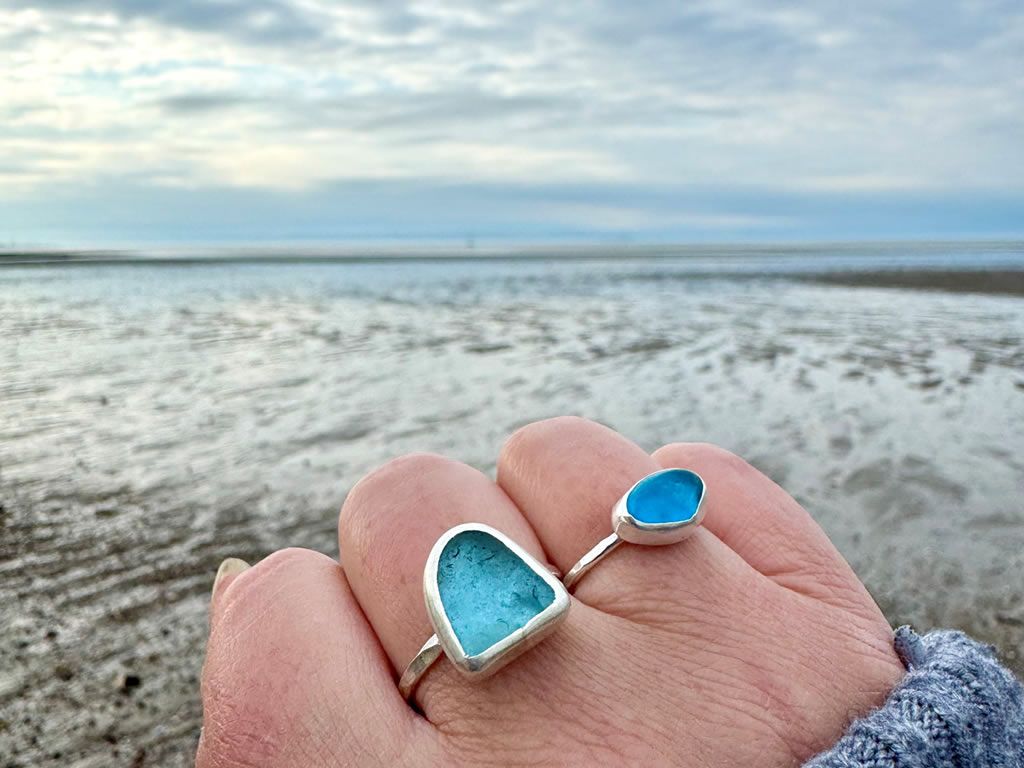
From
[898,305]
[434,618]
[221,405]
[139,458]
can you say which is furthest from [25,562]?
[898,305]

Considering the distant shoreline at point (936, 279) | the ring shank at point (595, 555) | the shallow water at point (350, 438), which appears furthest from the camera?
the distant shoreline at point (936, 279)

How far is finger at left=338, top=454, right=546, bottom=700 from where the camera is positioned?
935 mm

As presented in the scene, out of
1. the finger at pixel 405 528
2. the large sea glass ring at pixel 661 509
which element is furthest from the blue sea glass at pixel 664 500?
the finger at pixel 405 528

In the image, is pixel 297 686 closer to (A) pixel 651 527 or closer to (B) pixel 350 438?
(A) pixel 651 527

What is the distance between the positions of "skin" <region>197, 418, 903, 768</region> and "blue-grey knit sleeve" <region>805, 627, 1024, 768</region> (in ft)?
0.21

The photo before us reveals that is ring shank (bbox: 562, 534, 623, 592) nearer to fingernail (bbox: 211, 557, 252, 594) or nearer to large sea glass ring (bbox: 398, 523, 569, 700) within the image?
large sea glass ring (bbox: 398, 523, 569, 700)

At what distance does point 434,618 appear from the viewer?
826 millimetres

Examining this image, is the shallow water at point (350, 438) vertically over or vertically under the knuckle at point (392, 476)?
under

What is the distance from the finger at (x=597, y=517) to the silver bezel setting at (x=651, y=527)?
0.09ft

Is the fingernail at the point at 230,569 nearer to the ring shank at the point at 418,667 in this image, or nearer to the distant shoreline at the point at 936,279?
the ring shank at the point at 418,667

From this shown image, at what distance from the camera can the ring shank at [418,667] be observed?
0.87 metres

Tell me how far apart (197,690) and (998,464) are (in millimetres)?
4298

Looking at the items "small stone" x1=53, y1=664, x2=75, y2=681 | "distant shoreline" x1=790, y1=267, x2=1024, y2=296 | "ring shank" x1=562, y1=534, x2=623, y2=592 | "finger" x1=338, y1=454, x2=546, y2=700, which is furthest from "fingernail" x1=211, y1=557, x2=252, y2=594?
"distant shoreline" x1=790, y1=267, x2=1024, y2=296

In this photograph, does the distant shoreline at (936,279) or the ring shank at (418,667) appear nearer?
the ring shank at (418,667)
